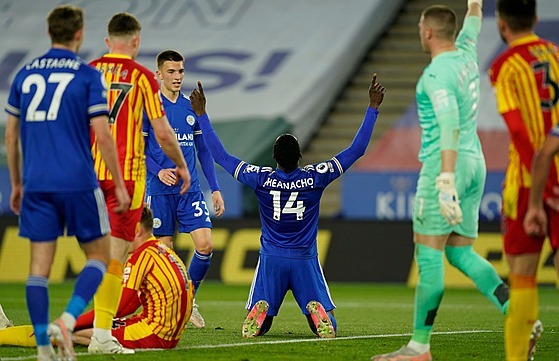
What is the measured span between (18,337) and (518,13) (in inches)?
155

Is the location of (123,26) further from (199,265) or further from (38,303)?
(199,265)

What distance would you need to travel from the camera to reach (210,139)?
949 centimetres

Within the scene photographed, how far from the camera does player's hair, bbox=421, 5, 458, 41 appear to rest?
7023 mm

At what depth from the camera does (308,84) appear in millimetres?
20875

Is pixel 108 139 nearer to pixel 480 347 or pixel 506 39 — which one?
pixel 506 39

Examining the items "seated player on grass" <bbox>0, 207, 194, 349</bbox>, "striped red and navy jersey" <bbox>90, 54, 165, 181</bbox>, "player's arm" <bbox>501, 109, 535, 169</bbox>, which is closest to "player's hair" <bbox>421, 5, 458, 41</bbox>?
"player's arm" <bbox>501, 109, 535, 169</bbox>

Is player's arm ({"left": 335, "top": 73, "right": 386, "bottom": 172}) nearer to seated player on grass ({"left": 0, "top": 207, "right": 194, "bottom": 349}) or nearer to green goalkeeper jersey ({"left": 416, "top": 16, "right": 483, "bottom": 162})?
green goalkeeper jersey ({"left": 416, "top": 16, "right": 483, "bottom": 162})

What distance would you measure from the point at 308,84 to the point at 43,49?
604 centimetres

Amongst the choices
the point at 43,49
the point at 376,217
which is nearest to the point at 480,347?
the point at 376,217

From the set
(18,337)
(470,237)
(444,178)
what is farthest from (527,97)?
(18,337)

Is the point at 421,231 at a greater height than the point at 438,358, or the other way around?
the point at 421,231

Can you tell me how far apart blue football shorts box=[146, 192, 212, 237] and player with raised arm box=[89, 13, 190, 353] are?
2.66m

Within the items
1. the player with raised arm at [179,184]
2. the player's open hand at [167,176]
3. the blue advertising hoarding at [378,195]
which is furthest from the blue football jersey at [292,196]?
the blue advertising hoarding at [378,195]

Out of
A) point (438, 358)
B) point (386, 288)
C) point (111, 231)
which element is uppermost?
point (111, 231)
